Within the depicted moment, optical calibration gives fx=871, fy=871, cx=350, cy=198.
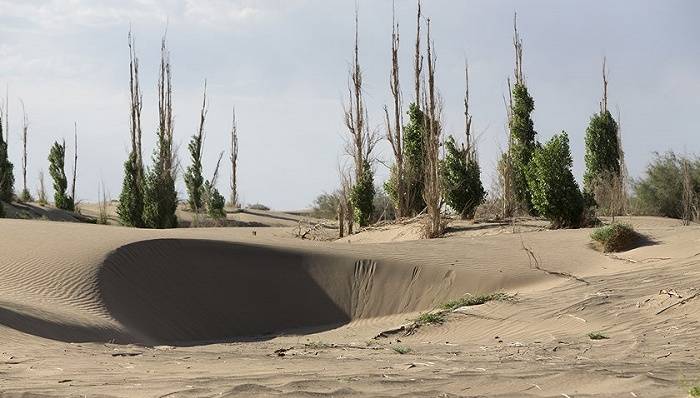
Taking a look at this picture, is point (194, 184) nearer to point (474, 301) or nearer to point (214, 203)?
point (214, 203)

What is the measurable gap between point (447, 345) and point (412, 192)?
13.7 m

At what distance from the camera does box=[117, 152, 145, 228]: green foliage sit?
100 feet

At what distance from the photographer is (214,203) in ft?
121

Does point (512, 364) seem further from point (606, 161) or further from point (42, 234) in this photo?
point (606, 161)

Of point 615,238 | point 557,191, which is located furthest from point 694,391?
point 557,191

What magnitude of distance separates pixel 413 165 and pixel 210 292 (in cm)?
1086

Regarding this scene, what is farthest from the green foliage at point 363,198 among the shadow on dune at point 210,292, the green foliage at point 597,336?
the green foliage at point 597,336

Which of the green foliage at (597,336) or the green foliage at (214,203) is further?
the green foliage at (214,203)

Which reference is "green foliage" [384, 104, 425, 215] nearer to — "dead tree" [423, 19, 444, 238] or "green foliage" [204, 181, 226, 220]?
"dead tree" [423, 19, 444, 238]

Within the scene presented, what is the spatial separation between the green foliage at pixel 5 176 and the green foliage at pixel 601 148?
2198 cm

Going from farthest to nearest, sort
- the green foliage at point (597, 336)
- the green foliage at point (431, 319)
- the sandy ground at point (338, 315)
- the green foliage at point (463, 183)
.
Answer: the green foliage at point (463, 183) < the green foliage at point (431, 319) < the green foliage at point (597, 336) < the sandy ground at point (338, 315)

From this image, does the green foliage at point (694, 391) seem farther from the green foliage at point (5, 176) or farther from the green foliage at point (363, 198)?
the green foliage at point (5, 176)

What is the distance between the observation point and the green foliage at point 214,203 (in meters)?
36.2

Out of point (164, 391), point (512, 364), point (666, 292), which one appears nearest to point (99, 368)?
point (164, 391)
